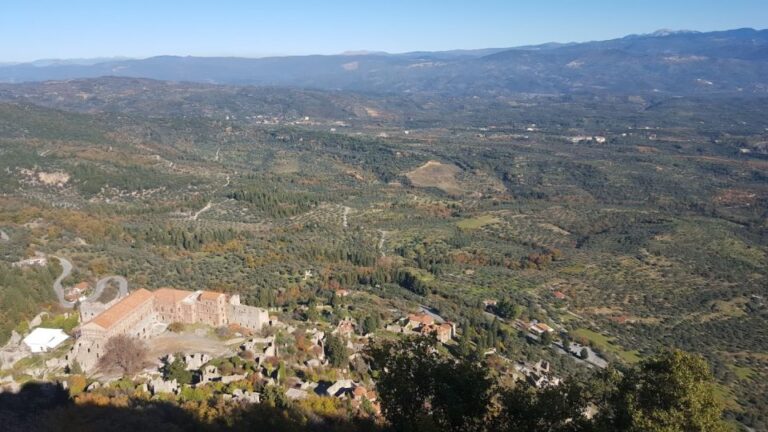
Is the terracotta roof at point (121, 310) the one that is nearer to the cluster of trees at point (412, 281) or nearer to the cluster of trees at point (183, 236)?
the cluster of trees at point (183, 236)

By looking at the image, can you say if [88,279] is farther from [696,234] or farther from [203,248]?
[696,234]

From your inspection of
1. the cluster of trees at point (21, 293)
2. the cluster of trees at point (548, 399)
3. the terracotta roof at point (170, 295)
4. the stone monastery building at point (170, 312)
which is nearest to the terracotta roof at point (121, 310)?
the stone monastery building at point (170, 312)

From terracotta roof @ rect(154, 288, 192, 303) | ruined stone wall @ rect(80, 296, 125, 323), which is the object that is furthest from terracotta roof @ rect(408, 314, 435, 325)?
ruined stone wall @ rect(80, 296, 125, 323)

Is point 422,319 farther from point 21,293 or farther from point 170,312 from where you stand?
point 21,293

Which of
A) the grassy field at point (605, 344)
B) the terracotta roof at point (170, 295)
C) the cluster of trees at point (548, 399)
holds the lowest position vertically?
the grassy field at point (605, 344)

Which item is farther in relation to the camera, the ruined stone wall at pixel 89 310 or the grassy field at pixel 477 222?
the grassy field at pixel 477 222

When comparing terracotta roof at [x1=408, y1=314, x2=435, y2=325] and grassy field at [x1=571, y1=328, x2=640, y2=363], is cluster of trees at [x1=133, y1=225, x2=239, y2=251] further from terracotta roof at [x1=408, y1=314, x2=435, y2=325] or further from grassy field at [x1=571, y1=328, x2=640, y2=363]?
grassy field at [x1=571, y1=328, x2=640, y2=363]
